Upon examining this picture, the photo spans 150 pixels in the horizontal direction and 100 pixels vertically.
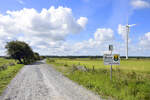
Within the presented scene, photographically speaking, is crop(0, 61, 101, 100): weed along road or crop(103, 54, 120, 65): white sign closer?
crop(0, 61, 101, 100): weed along road

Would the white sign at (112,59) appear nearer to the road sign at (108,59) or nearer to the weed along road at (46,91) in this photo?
the road sign at (108,59)

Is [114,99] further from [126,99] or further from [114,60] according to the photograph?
[114,60]

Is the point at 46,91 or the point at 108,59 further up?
the point at 108,59

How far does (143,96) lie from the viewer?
5664 mm

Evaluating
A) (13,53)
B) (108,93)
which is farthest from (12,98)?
(13,53)

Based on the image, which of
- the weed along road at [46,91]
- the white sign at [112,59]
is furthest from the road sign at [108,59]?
the weed along road at [46,91]

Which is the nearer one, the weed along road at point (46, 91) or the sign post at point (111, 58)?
the weed along road at point (46, 91)

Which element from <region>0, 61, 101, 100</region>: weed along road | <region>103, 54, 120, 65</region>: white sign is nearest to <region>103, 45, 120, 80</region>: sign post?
<region>103, 54, 120, 65</region>: white sign

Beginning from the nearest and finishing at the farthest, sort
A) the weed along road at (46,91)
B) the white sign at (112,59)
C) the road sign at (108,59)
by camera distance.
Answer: the weed along road at (46,91)
the white sign at (112,59)
the road sign at (108,59)

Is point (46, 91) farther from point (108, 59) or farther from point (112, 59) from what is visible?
point (112, 59)

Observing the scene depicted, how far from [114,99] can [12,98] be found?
16.3 ft

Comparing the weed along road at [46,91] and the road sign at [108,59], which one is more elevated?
the road sign at [108,59]

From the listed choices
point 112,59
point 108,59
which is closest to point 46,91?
point 108,59

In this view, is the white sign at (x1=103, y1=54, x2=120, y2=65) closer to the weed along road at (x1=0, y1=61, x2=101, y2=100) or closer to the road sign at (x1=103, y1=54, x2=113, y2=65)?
the road sign at (x1=103, y1=54, x2=113, y2=65)
